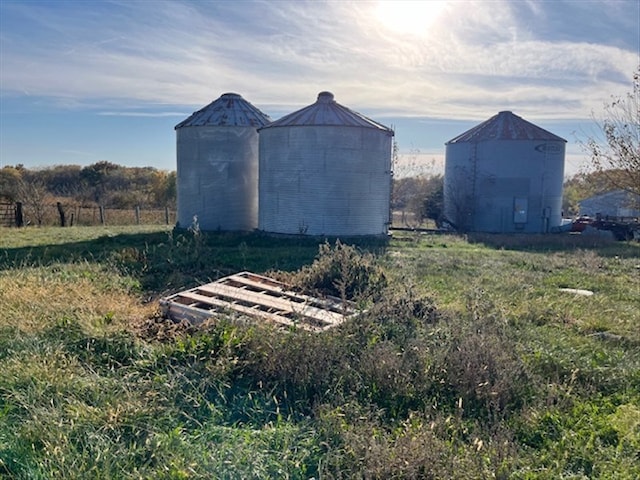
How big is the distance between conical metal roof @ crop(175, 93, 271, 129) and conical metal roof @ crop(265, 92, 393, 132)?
2029mm

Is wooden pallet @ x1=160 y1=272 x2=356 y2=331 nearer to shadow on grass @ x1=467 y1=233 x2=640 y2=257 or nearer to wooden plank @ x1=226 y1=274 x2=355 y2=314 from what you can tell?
wooden plank @ x1=226 y1=274 x2=355 y2=314

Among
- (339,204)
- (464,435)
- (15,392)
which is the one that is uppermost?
(339,204)

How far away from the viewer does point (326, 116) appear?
17.0 metres

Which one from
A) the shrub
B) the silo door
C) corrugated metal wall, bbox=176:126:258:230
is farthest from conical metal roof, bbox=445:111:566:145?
the shrub

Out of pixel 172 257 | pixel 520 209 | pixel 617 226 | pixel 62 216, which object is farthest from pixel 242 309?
pixel 617 226

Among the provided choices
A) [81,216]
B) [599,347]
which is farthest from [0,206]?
[599,347]

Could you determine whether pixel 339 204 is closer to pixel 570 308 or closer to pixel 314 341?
pixel 570 308

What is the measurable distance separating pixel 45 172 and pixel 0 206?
97.8 feet

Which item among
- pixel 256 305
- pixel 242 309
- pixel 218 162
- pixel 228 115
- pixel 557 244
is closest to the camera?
pixel 242 309

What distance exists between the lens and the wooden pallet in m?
5.46

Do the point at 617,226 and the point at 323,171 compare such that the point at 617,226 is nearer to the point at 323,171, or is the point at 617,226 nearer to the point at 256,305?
the point at 323,171

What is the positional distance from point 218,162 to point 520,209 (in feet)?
45.5

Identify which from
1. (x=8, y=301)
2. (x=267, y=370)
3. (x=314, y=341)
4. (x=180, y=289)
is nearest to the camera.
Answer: (x=267, y=370)

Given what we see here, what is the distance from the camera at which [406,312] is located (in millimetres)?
5746
